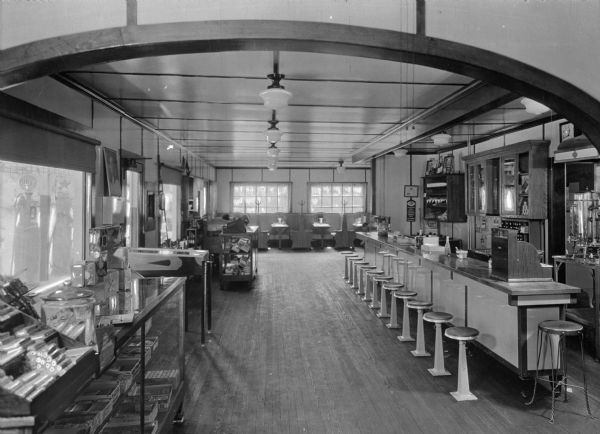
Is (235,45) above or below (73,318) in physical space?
above

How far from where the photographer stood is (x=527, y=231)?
6.53 meters

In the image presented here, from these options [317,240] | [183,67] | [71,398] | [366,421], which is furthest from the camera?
[317,240]

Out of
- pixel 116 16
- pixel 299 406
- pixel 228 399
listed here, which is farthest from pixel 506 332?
pixel 116 16

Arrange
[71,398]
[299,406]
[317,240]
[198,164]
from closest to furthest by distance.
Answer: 1. [71,398]
2. [299,406]
3. [198,164]
4. [317,240]

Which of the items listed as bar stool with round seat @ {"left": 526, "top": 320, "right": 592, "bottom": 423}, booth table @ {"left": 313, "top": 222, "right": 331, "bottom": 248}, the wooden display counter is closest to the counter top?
the wooden display counter

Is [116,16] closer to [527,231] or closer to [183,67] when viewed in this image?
[183,67]

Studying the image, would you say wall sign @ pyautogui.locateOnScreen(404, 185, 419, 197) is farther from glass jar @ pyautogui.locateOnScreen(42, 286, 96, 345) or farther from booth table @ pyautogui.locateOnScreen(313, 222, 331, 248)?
glass jar @ pyautogui.locateOnScreen(42, 286, 96, 345)

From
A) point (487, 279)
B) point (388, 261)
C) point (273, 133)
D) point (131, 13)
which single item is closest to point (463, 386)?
point (487, 279)

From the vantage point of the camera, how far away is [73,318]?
1.68 metres

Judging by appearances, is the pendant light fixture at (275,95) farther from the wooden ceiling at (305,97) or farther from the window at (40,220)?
the window at (40,220)

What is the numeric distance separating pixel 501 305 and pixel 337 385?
169 centimetres

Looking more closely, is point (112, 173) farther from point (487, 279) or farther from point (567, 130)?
point (567, 130)

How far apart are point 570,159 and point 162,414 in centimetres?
586

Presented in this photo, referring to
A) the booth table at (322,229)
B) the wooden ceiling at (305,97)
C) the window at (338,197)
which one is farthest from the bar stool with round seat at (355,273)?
the window at (338,197)
